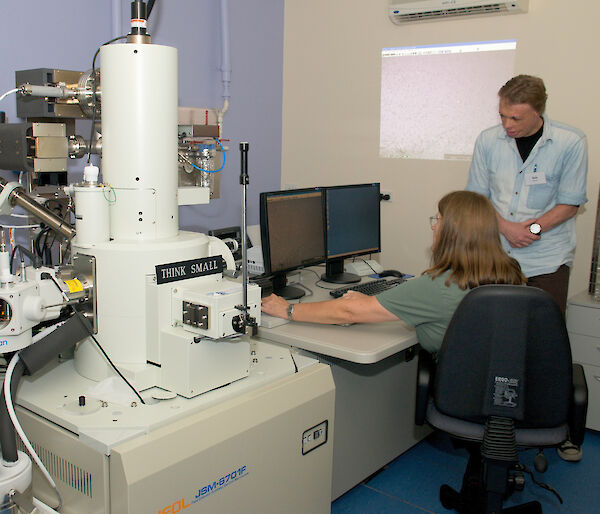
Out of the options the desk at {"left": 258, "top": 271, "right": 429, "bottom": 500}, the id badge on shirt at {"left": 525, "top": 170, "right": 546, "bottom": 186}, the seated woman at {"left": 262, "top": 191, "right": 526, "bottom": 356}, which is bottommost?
the desk at {"left": 258, "top": 271, "right": 429, "bottom": 500}

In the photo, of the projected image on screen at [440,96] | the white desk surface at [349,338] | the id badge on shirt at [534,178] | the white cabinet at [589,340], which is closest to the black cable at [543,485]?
the white cabinet at [589,340]

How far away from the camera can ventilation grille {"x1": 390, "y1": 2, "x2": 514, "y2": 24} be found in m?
3.08

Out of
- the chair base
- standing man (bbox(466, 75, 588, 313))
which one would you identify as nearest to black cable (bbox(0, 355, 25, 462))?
the chair base

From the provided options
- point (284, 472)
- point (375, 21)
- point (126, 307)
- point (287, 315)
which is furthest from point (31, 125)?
point (375, 21)

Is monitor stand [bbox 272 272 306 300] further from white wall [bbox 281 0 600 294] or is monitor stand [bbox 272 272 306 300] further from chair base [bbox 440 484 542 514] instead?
white wall [bbox 281 0 600 294]

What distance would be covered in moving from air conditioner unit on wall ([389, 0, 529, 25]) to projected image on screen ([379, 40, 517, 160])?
153mm

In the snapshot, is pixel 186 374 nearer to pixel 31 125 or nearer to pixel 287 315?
pixel 287 315

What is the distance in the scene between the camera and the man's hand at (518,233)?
8.27 feet

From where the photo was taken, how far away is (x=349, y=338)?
1.97 meters

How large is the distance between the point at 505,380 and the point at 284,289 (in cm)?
102

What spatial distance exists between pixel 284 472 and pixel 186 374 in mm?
386

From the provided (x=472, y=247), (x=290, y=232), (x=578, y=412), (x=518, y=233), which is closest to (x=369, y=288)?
(x=290, y=232)

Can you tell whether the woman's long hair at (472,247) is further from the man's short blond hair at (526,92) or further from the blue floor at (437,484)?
the blue floor at (437,484)

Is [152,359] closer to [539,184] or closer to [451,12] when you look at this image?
[539,184]
